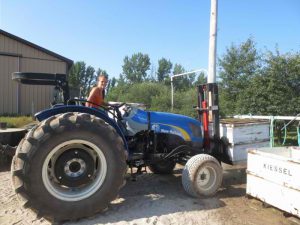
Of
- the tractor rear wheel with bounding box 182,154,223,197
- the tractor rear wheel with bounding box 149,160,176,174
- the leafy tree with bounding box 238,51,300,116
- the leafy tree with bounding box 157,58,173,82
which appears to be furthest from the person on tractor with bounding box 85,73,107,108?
the leafy tree with bounding box 157,58,173,82

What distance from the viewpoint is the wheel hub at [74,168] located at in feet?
14.8

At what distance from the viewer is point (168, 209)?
4.82 m

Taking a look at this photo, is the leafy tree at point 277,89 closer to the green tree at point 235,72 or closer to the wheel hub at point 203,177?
the green tree at point 235,72

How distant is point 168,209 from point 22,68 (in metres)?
14.2

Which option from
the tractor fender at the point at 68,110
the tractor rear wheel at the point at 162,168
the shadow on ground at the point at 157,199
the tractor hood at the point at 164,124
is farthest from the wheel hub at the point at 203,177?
the tractor fender at the point at 68,110

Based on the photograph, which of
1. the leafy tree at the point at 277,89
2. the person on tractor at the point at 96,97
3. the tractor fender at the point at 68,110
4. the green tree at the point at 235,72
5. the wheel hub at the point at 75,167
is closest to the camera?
the wheel hub at the point at 75,167

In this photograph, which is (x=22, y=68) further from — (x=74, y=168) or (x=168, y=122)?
(x=74, y=168)

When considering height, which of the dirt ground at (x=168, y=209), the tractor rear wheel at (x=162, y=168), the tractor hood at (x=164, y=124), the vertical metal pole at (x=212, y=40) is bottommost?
the dirt ground at (x=168, y=209)

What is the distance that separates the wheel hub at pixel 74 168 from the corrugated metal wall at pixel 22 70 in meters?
13.5

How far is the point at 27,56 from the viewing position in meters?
17.3

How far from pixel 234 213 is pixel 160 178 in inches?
81.6

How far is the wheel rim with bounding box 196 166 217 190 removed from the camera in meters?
5.43

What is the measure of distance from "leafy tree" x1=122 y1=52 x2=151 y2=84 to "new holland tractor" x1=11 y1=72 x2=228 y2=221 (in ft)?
238

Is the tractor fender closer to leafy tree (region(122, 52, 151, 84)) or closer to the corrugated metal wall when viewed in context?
Result: the corrugated metal wall
